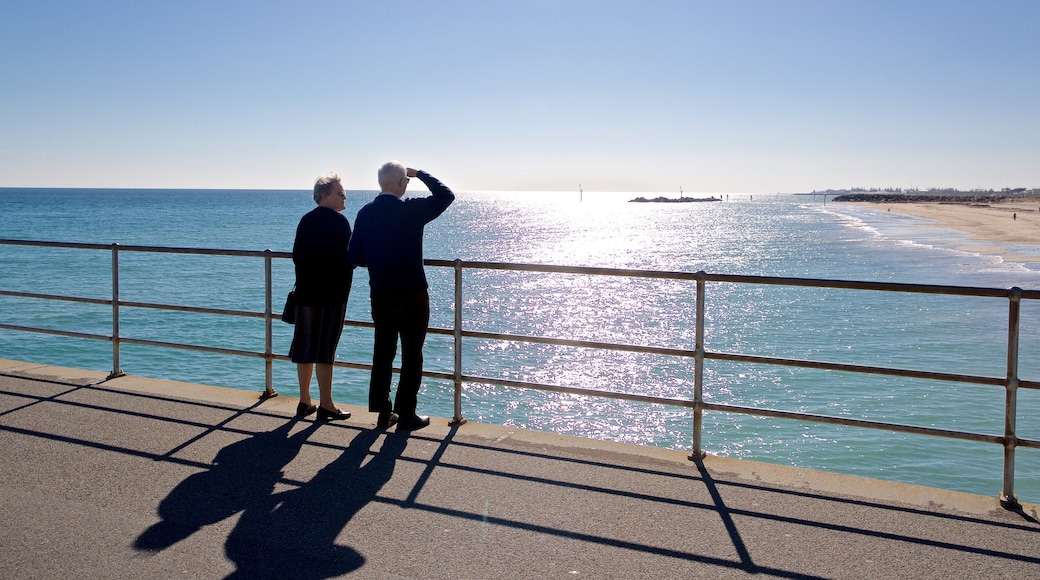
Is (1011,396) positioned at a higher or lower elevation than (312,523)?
higher

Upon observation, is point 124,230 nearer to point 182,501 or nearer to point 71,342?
point 71,342

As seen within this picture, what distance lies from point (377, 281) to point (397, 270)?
14cm

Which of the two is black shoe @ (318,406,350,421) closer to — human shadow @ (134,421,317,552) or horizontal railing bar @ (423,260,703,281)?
human shadow @ (134,421,317,552)

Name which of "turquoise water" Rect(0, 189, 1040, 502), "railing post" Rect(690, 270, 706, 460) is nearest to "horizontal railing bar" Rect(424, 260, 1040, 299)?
"railing post" Rect(690, 270, 706, 460)

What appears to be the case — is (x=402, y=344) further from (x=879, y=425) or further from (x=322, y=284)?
(x=879, y=425)

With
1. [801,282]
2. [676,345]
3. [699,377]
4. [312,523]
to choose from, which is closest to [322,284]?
[312,523]

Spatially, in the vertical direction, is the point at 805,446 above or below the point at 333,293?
below

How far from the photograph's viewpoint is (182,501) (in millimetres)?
4324

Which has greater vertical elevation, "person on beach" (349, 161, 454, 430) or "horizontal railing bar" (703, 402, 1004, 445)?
"person on beach" (349, 161, 454, 430)

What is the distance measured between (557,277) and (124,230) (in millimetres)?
55238

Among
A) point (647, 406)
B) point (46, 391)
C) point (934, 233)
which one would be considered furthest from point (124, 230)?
point (46, 391)

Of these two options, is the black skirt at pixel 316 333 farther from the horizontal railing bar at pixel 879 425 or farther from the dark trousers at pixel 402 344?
the horizontal railing bar at pixel 879 425

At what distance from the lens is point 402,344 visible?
18.7 ft

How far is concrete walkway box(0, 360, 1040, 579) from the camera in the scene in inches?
143
